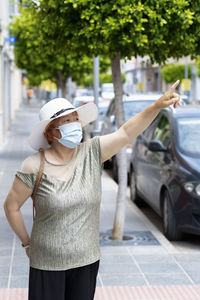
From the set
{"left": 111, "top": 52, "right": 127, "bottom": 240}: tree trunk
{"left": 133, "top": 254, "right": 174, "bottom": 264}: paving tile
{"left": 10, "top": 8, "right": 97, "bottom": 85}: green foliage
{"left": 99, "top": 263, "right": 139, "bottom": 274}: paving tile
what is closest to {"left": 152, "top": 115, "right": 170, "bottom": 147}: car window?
{"left": 111, "top": 52, "right": 127, "bottom": 240}: tree trunk

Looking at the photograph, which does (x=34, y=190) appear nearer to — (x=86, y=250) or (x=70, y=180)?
(x=70, y=180)

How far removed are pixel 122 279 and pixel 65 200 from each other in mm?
2751

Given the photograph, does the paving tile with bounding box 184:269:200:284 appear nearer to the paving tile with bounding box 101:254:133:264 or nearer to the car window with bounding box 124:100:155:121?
the paving tile with bounding box 101:254:133:264

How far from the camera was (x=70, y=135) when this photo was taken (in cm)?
334

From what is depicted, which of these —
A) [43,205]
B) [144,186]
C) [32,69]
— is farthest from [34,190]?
[32,69]

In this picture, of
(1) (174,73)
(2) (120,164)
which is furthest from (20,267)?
(1) (174,73)

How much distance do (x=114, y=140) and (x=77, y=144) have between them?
220 mm

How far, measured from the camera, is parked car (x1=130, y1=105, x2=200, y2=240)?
7.25 m

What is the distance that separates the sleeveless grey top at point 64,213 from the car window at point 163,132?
197 inches

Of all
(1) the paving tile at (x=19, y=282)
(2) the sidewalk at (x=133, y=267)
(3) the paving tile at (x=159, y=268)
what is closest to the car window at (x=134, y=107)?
(2) the sidewalk at (x=133, y=267)

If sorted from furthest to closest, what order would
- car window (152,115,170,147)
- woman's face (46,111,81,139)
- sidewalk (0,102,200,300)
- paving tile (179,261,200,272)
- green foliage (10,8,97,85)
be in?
green foliage (10,8,97,85) → car window (152,115,170,147) → paving tile (179,261,200,272) → sidewalk (0,102,200,300) → woman's face (46,111,81,139)

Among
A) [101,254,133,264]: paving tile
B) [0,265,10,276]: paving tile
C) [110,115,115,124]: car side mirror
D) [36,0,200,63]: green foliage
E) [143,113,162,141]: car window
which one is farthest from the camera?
[110,115,115,124]: car side mirror

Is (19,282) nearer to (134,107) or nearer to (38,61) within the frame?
(134,107)

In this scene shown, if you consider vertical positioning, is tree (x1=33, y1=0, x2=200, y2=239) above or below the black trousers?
above
